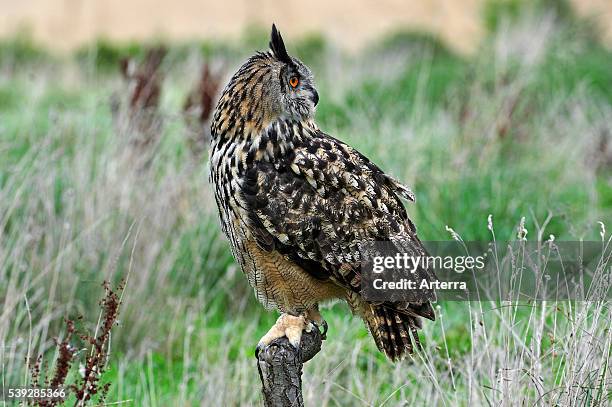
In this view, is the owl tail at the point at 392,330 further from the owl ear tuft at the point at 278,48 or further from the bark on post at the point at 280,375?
the owl ear tuft at the point at 278,48

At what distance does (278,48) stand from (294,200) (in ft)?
1.60

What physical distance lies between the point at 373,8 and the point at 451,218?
37.1 ft

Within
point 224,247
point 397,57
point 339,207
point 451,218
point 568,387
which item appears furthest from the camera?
point 397,57

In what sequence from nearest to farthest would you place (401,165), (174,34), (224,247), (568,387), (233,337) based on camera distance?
(568,387)
(233,337)
(224,247)
(401,165)
(174,34)

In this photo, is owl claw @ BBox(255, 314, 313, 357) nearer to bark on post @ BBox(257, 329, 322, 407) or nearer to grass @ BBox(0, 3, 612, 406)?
bark on post @ BBox(257, 329, 322, 407)

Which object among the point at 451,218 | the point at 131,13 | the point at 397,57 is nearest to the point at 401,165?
the point at 451,218

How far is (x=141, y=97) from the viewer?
210 inches

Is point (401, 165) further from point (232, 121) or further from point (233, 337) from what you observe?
point (232, 121)

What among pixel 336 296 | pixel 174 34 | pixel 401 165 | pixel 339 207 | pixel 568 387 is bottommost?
pixel 568 387

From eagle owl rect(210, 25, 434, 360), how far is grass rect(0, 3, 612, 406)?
1.10 ft

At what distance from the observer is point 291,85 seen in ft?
10.0

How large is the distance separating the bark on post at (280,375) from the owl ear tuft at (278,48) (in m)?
0.90

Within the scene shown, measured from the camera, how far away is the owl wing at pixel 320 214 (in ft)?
9.76

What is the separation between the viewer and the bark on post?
9.18 feet
